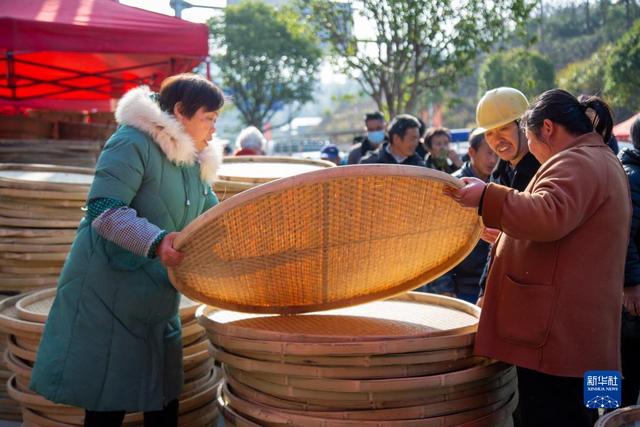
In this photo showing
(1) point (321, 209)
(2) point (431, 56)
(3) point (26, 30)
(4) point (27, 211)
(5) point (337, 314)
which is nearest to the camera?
(1) point (321, 209)

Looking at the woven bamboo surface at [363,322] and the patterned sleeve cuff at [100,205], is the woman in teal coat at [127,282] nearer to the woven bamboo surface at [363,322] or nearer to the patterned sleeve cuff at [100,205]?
the patterned sleeve cuff at [100,205]

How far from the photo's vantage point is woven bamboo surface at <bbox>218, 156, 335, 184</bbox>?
4.39m

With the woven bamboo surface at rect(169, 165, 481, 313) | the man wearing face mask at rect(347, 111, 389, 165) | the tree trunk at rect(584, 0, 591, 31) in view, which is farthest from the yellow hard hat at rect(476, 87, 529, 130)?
→ the tree trunk at rect(584, 0, 591, 31)

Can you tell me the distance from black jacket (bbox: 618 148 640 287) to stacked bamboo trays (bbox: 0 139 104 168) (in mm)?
4482

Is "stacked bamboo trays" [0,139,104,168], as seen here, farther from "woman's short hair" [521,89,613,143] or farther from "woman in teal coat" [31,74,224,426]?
"woman's short hair" [521,89,613,143]

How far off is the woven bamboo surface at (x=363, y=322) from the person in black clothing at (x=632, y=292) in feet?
2.47

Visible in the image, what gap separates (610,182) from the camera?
2.54 metres

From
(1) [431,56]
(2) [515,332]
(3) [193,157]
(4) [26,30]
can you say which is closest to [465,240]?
(2) [515,332]

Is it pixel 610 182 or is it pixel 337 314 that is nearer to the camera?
pixel 610 182

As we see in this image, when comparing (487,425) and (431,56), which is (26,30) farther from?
(431,56)

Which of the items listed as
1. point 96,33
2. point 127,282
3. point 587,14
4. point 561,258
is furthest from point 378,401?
point 587,14

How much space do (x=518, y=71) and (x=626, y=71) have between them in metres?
14.1

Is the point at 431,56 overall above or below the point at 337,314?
above

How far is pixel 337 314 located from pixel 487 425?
0.75 meters
